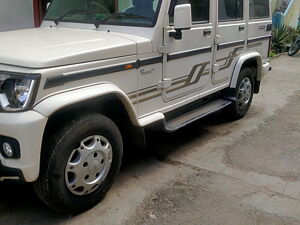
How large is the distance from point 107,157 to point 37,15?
4864 millimetres

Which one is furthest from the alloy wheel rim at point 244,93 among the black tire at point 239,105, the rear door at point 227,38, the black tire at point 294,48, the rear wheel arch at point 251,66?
the black tire at point 294,48

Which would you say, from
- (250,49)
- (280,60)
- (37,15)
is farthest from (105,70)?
(280,60)

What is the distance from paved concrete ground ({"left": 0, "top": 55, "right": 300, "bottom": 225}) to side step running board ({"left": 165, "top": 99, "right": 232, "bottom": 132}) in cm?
40

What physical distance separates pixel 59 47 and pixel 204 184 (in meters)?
1.95

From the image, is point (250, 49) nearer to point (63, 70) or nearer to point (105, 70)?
point (105, 70)

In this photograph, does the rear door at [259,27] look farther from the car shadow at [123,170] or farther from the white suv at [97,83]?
the car shadow at [123,170]

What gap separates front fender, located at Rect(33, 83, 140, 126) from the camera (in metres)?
2.87

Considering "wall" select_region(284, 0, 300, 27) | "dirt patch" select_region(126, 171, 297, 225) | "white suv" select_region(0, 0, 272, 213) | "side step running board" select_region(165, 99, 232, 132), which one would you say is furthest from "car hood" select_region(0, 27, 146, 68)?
"wall" select_region(284, 0, 300, 27)

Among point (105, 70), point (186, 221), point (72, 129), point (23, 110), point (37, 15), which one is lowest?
point (186, 221)

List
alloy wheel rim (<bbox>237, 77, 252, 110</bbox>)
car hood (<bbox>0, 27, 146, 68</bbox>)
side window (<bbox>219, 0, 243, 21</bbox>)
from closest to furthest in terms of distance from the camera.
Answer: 1. car hood (<bbox>0, 27, 146, 68</bbox>)
2. side window (<bbox>219, 0, 243, 21</bbox>)
3. alloy wheel rim (<bbox>237, 77, 252, 110</bbox>)

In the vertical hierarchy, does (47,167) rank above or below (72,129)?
below

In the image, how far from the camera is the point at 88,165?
332 cm

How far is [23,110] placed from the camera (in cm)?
283

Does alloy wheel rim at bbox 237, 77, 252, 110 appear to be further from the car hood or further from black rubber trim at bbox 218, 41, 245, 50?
the car hood
